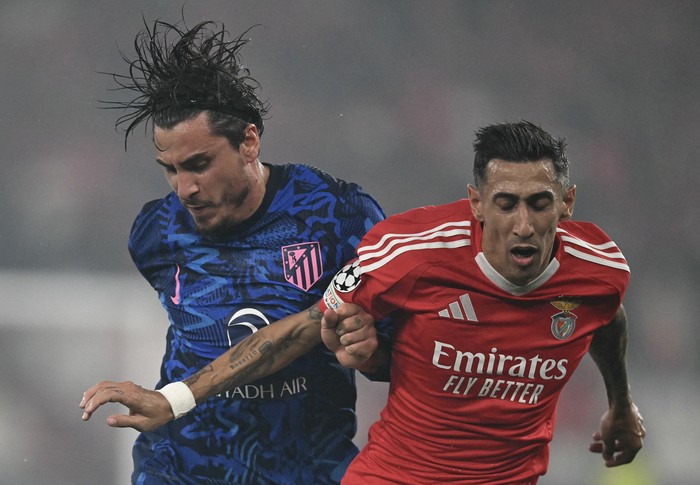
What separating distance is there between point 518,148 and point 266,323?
2.89 feet

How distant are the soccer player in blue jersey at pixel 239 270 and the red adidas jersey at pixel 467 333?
0.32m

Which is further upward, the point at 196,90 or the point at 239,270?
the point at 196,90

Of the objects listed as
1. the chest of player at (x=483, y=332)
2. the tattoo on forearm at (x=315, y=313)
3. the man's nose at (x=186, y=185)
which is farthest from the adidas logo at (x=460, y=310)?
the man's nose at (x=186, y=185)

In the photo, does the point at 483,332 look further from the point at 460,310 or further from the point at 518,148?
the point at 518,148

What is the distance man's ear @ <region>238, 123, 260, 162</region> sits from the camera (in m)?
2.80

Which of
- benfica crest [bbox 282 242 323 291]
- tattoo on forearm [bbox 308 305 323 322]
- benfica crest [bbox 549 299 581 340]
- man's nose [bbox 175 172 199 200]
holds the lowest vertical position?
benfica crest [bbox 549 299 581 340]

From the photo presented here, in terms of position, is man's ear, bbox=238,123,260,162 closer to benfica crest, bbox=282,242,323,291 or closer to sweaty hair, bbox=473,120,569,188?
benfica crest, bbox=282,242,323,291

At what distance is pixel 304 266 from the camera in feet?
9.12

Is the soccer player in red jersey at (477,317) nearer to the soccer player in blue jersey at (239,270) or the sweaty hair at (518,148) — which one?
the sweaty hair at (518,148)

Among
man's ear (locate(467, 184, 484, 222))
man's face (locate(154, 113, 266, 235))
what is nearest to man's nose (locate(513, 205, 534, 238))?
man's ear (locate(467, 184, 484, 222))

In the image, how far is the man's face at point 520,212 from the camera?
227 centimetres

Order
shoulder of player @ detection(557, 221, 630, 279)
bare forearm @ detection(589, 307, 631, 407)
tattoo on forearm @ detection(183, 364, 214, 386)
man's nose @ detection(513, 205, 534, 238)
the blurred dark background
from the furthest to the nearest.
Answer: the blurred dark background → bare forearm @ detection(589, 307, 631, 407) → tattoo on forearm @ detection(183, 364, 214, 386) → shoulder of player @ detection(557, 221, 630, 279) → man's nose @ detection(513, 205, 534, 238)

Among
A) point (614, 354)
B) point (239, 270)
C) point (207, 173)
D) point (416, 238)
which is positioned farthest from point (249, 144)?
point (614, 354)

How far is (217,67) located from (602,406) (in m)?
3.39
